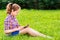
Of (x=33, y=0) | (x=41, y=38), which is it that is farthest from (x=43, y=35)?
(x=33, y=0)

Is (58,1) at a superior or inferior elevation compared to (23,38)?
inferior

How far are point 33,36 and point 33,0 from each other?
774cm

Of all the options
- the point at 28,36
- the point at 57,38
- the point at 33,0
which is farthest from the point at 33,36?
the point at 33,0

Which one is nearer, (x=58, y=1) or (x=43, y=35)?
(x=43, y=35)

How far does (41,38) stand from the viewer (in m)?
6.96

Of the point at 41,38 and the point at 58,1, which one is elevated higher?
the point at 41,38

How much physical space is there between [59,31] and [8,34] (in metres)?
1.82

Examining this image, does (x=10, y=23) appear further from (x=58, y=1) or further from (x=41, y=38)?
(x=58, y=1)

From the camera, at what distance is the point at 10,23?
6.90 meters

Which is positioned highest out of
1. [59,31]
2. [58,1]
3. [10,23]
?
[10,23]

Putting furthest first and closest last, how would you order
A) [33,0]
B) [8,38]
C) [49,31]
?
[33,0] < [49,31] < [8,38]

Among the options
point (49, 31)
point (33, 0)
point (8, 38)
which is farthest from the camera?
point (33, 0)

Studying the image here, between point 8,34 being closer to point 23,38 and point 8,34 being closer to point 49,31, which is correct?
point 23,38

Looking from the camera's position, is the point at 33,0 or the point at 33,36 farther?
the point at 33,0
